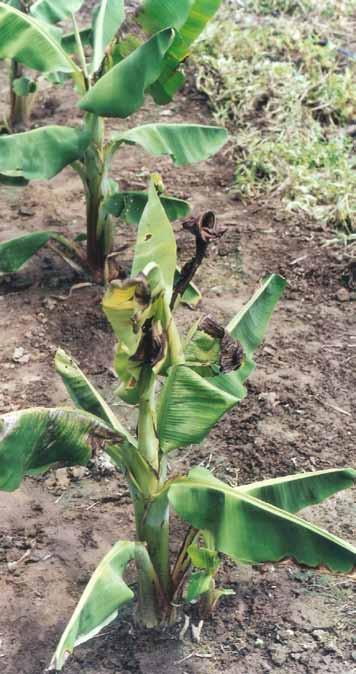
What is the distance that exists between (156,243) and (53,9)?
2153 mm

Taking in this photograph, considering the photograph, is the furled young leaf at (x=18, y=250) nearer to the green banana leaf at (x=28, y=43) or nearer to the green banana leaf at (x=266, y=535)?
the green banana leaf at (x=28, y=43)

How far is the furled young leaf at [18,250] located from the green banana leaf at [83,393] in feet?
5.78

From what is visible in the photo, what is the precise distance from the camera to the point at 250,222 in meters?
5.49

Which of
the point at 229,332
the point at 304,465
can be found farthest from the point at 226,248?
the point at 229,332

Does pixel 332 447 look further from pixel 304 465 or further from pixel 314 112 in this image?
pixel 314 112

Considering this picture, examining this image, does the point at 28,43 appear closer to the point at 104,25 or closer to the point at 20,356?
the point at 104,25

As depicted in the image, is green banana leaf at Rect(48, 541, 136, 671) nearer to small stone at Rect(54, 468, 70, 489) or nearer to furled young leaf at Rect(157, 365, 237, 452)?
furled young leaf at Rect(157, 365, 237, 452)

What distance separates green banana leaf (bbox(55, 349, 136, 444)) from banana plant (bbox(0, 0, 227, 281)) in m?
1.26

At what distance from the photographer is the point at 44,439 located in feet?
8.83

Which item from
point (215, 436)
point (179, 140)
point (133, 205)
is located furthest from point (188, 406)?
point (133, 205)

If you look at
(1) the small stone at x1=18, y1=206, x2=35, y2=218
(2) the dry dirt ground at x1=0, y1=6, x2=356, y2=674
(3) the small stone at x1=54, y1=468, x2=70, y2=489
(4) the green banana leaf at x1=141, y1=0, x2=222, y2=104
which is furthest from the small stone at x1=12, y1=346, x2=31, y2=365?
(4) the green banana leaf at x1=141, y1=0, x2=222, y2=104

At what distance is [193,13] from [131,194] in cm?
84

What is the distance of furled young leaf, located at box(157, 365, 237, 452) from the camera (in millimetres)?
2738

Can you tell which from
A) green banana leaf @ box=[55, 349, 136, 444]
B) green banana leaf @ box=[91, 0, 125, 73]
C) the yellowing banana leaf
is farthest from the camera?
green banana leaf @ box=[91, 0, 125, 73]
